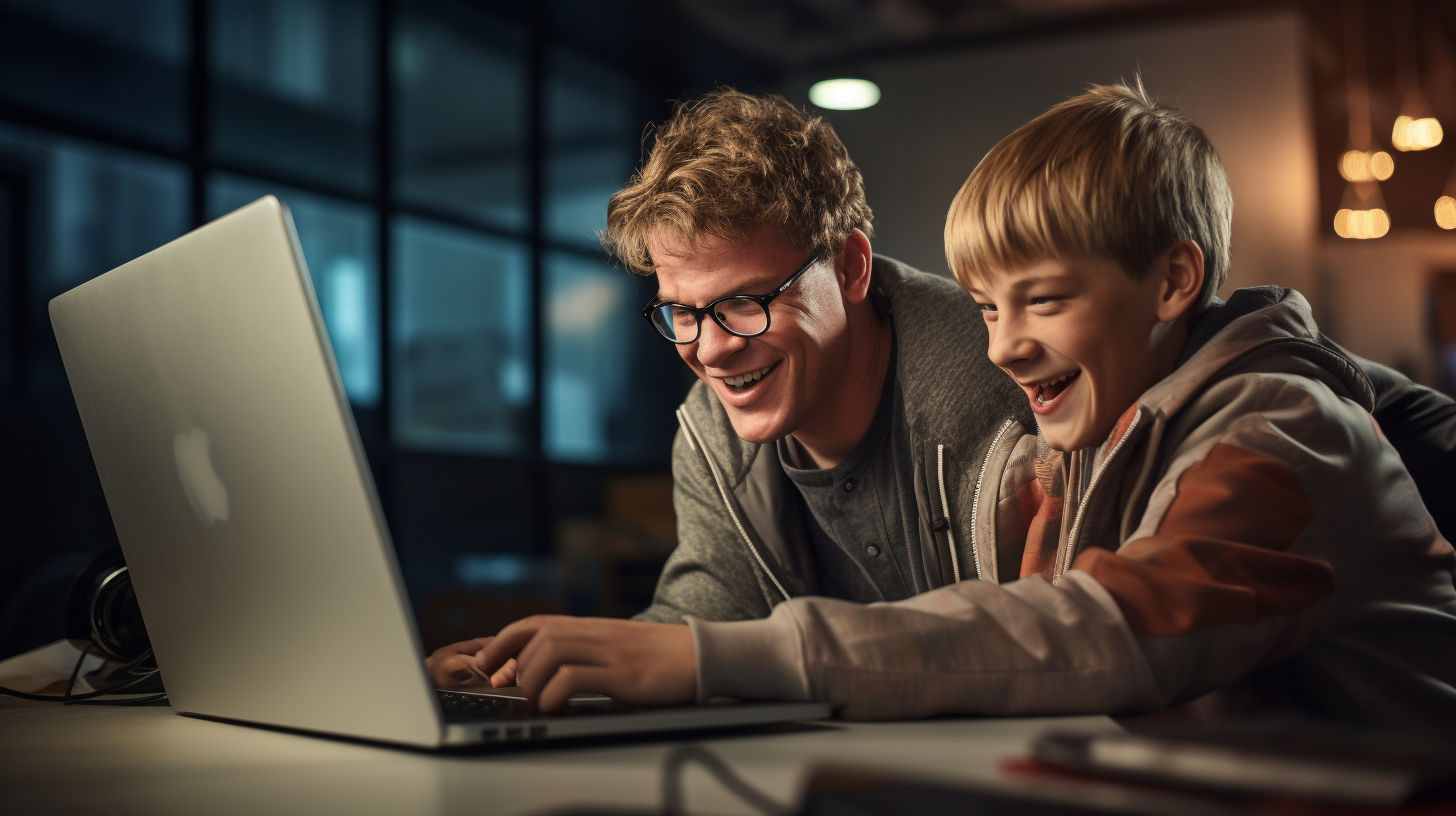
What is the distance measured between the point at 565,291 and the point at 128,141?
7.01ft

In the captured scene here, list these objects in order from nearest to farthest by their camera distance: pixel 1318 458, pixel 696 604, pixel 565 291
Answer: pixel 1318 458, pixel 696 604, pixel 565 291

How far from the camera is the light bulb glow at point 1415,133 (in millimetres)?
4824

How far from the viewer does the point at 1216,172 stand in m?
1.07

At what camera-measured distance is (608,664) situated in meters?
0.66

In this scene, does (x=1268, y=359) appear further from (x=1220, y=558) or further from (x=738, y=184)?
(x=738, y=184)

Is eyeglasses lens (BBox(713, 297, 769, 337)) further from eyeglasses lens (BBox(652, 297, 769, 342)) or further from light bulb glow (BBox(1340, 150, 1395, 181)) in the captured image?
light bulb glow (BBox(1340, 150, 1395, 181))

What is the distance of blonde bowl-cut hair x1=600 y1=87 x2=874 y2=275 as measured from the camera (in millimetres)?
1293

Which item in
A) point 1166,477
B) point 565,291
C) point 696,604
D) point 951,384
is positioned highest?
point 565,291

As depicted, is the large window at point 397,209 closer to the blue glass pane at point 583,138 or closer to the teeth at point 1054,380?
the blue glass pane at point 583,138

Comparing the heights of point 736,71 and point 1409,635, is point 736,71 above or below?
above

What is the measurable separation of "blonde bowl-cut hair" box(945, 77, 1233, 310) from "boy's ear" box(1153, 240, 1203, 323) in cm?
1

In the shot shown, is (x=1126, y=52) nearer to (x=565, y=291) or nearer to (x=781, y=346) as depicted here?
(x=565, y=291)

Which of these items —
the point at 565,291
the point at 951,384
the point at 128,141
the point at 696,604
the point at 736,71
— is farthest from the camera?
the point at 736,71

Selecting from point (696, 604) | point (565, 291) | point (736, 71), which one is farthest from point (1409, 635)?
point (736, 71)
